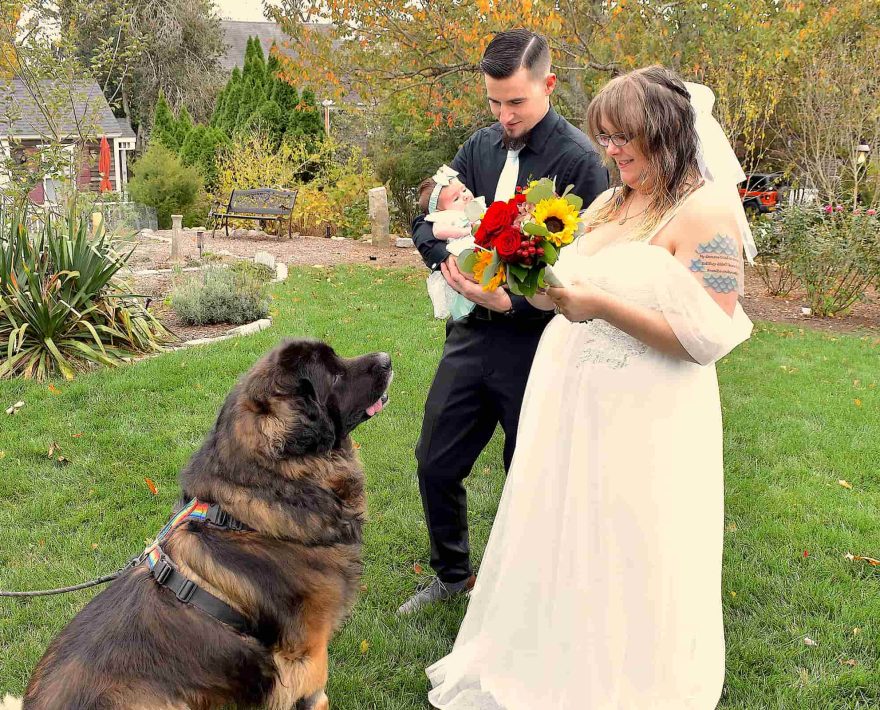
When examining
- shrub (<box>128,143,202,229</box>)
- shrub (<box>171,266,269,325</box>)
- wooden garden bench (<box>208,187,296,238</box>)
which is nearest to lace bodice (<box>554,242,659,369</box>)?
shrub (<box>171,266,269,325</box>)

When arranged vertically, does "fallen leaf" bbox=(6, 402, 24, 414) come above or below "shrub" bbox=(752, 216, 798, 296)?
below

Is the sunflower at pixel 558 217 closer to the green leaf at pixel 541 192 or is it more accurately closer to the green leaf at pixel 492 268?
the green leaf at pixel 541 192

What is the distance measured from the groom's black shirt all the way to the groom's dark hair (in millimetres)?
241

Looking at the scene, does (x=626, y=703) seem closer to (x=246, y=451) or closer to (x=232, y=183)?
(x=246, y=451)

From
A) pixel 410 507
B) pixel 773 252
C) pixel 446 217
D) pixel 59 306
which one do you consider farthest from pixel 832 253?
pixel 59 306

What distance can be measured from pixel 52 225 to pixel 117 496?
4.54 metres

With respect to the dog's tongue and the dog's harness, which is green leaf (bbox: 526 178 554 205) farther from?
the dog's harness

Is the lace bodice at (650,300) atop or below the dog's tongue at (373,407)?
atop

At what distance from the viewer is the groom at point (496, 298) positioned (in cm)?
304

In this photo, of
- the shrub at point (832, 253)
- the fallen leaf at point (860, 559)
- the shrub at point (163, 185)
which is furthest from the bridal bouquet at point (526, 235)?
the shrub at point (163, 185)

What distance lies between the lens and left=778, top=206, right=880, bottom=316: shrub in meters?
10.8

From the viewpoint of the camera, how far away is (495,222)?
233 centimetres

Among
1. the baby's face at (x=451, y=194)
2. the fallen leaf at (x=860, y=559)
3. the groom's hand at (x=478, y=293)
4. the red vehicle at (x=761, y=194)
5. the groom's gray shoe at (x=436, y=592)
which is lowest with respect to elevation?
the groom's gray shoe at (x=436, y=592)

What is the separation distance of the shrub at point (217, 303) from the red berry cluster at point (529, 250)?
7.57 m
